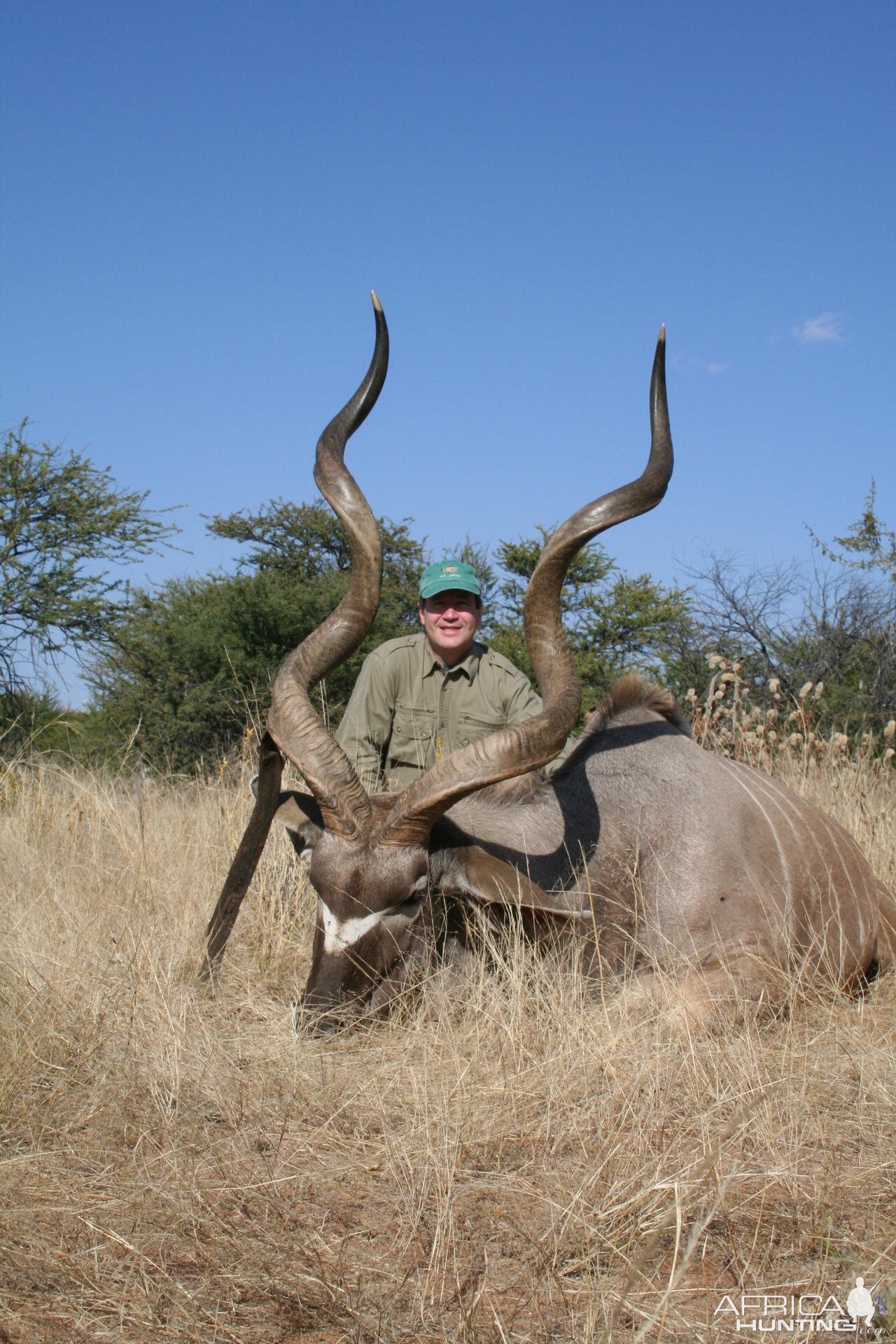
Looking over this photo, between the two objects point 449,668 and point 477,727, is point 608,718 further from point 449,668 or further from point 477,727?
point 449,668

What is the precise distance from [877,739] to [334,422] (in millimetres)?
6848

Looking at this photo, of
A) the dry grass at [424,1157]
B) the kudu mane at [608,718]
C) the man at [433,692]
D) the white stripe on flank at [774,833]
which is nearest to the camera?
the dry grass at [424,1157]

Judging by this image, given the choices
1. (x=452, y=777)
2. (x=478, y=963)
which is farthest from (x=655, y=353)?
(x=478, y=963)

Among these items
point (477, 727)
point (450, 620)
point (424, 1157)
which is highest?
point (450, 620)

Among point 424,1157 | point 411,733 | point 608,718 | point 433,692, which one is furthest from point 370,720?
point 424,1157

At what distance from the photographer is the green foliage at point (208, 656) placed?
36.9ft

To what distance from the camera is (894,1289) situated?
1899 mm

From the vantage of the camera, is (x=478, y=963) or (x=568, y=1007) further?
(x=478, y=963)

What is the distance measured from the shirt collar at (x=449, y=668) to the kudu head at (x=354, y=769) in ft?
5.15

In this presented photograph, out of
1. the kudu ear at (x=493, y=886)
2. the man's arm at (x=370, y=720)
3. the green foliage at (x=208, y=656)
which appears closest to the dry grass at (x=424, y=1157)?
the kudu ear at (x=493, y=886)

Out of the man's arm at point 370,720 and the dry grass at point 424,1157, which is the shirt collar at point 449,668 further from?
the dry grass at point 424,1157

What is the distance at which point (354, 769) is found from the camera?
146 inches

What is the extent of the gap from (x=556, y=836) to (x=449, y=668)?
182 centimetres

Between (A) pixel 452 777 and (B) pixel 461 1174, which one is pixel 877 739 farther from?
(B) pixel 461 1174
